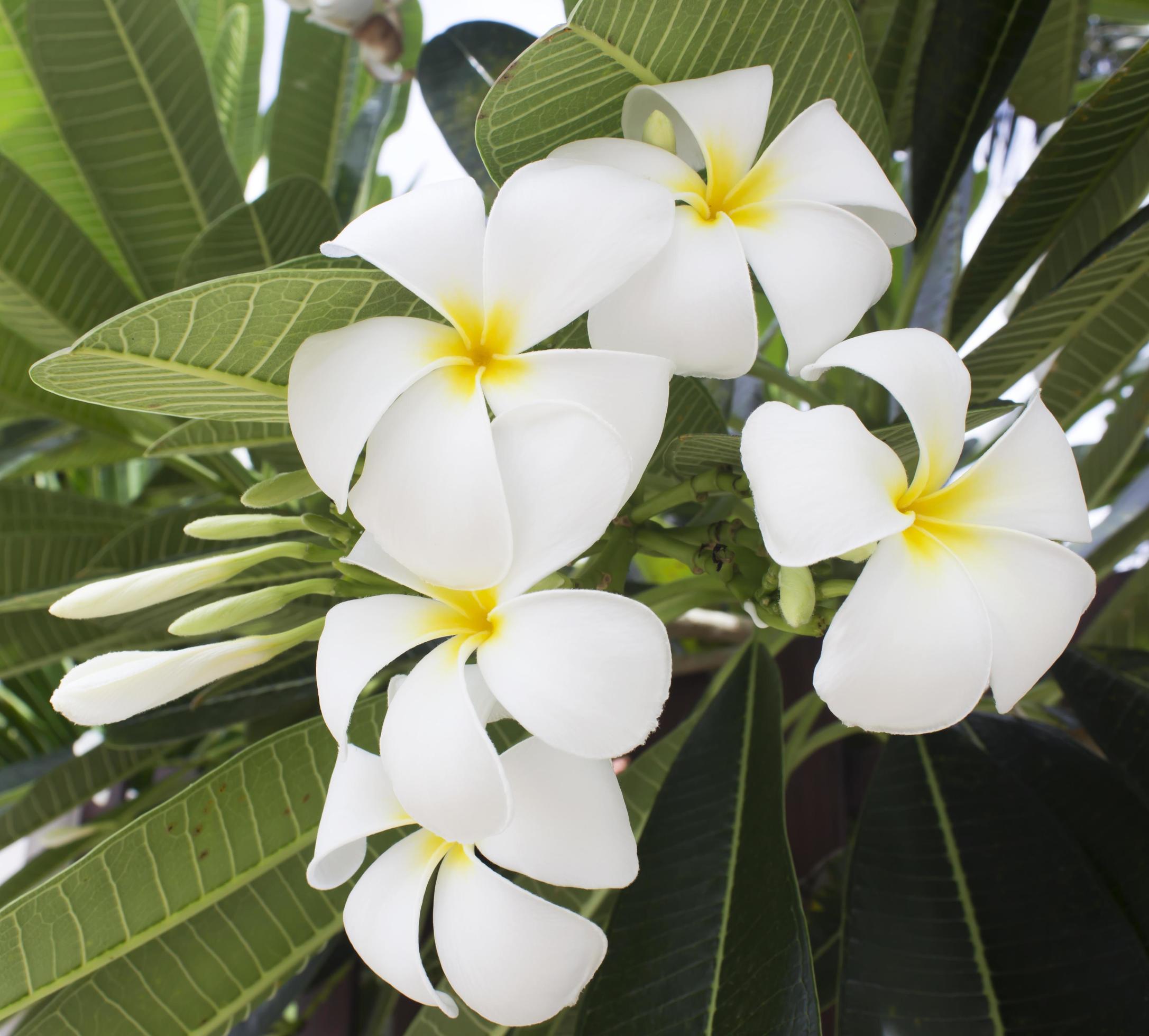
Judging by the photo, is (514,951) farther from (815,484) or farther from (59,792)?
(59,792)

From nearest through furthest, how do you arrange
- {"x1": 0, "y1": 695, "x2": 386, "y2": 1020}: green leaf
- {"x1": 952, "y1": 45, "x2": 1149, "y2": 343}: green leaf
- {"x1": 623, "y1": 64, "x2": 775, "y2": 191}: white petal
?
1. {"x1": 623, "y1": 64, "x2": 775, "y2": 191}: white petal
2. {"x1": 0, "y1": 695, "x2": 386, "y2": 1020}: green leaf
3. {"x1": 952, "y1": 45, "x2": 1149, "y2": 343}: green leaf

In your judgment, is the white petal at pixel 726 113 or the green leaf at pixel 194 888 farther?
the green leaf at pixel 194 888

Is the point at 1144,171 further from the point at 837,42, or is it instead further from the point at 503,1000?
the point at 503,1000

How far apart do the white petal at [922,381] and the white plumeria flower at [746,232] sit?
0.8 inches

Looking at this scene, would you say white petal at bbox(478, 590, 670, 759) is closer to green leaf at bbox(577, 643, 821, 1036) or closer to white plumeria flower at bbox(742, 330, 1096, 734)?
white plumeria flower at bbox(742, 330, 1096, 734)

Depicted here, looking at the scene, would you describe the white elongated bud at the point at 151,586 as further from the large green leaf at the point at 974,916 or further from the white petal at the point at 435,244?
the large green leaf at the point at 974,916

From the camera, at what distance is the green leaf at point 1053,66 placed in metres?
0.77

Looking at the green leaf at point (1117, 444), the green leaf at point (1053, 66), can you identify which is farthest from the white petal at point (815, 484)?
the green leaf at point (1117, 444)

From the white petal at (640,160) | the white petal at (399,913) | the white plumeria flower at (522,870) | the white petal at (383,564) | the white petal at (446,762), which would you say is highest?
the white petal at (640,160)

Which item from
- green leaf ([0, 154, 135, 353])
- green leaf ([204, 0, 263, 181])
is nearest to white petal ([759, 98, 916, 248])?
green leaf ([0, 154, 135, 353])

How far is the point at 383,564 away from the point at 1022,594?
0.23m

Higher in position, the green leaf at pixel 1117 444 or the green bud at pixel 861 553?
the green bud at pixel 861 553

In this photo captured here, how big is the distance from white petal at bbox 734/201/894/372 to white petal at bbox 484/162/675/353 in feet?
0.16

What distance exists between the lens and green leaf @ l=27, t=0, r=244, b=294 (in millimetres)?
717
